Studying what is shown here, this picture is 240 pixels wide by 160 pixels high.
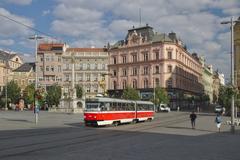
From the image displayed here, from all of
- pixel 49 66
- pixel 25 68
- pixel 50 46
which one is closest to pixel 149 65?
pixel 49 66

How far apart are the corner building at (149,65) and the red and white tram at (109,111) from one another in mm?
64935

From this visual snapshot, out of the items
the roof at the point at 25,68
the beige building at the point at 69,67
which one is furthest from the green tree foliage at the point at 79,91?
the roof at the point at 25,68

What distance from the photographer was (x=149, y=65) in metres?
112

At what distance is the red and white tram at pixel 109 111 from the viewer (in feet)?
117

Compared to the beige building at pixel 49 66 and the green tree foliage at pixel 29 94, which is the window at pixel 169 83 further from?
the green tree foliage at pixel 29 94

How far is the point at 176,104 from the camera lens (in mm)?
109875

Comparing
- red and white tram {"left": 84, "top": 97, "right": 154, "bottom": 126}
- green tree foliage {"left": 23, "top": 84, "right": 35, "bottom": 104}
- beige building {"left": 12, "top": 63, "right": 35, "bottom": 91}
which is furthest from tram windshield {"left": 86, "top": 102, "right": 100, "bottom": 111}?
beige building {"left": 12, "top": 63, "right": 35, "bottom": 91}

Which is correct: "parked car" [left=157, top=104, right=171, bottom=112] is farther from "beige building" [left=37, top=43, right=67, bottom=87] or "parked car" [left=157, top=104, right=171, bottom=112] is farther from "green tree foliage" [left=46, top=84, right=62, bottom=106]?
"beige building" [left=37, top=43, right=67, bottom=87]

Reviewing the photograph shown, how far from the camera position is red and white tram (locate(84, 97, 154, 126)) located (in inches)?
1406

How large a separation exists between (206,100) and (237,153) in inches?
5394

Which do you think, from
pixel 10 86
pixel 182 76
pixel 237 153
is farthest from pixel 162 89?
pixel 237 153

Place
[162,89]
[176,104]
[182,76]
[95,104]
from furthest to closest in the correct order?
[182,76] → [176,104] → [162,89] → [95,104]

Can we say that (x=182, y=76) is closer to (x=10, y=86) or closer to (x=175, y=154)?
(x=10, y=86)

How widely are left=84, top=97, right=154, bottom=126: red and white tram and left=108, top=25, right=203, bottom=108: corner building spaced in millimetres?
64935
